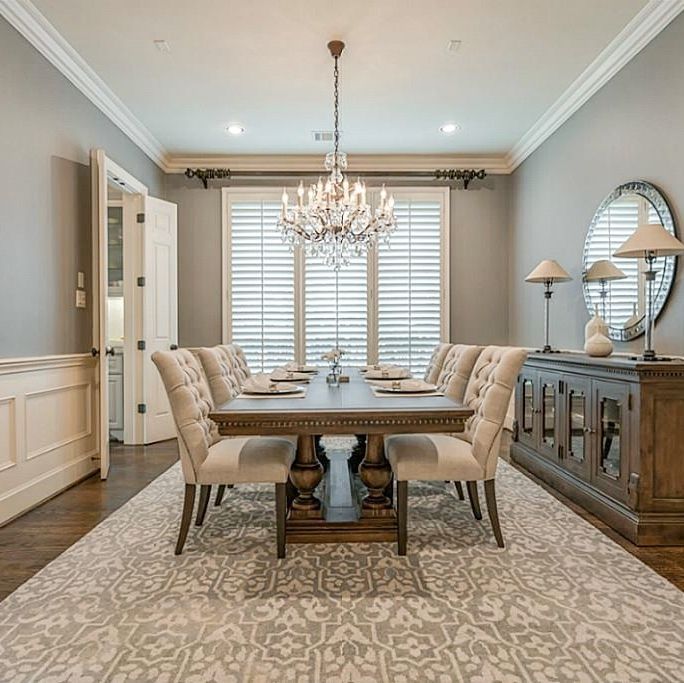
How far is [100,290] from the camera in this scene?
3881 millimetres

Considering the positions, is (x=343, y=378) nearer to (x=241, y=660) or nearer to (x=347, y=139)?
(x=241, y=660)

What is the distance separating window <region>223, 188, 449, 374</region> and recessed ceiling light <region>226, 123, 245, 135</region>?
0.86 m

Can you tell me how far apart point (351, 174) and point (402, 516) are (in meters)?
4.37

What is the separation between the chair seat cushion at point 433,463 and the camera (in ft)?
8.01

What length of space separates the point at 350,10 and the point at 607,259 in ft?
8.00

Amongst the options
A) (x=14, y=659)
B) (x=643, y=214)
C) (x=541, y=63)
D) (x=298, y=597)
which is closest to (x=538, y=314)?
(x=643, y=214)

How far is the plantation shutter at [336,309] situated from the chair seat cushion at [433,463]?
3313 millimetres

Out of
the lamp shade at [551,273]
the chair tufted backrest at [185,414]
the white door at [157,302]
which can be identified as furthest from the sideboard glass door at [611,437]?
the white door at [157,302]

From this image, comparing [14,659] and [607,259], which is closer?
[14,659]

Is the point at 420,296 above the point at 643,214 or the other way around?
the other way around

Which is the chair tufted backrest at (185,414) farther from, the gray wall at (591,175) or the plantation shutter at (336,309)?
the plantation shutter at (336,309)

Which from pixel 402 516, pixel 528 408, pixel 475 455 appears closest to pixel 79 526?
pixel 402 516

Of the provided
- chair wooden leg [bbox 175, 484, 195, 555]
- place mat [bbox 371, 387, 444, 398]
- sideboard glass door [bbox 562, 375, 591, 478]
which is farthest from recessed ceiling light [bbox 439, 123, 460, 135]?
chair wooden leg [bbox 175, 484, 195, 555]

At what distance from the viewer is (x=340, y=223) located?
3559 millimetres
